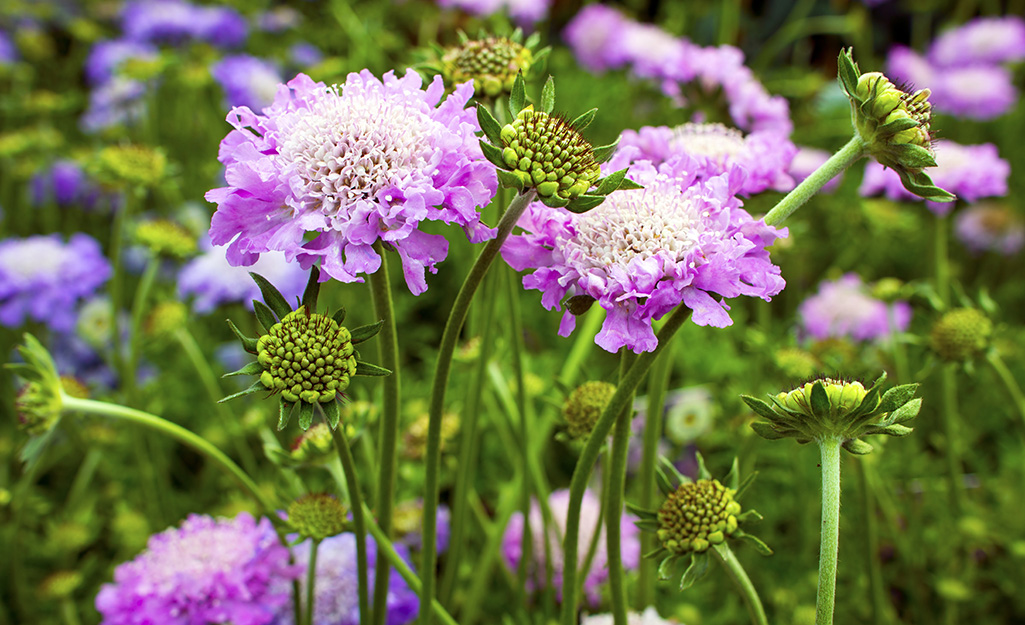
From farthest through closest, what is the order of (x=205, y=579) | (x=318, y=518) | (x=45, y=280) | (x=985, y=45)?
(x=985, y=45) < (x=45, y=280) < (x=205, y=579) < (x=318, y=518)

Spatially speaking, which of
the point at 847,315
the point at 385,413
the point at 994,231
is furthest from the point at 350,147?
the point at 994,231

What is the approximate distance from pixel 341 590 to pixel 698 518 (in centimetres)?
67

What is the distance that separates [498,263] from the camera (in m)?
1.09

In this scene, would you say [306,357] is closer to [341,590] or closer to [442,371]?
[442,371]

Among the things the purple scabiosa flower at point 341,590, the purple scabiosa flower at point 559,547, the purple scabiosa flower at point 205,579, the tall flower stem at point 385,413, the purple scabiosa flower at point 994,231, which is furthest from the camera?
the purple scabiosa flower at point 994,231

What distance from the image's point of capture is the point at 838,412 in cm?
75

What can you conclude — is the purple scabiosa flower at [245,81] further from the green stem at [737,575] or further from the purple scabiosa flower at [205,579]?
the green stem at [737,575]

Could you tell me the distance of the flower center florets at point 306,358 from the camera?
2.43 feet

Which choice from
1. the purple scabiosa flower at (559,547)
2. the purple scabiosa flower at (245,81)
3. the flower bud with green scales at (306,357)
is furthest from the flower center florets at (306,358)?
the purple scabiosa flower at (245,81)

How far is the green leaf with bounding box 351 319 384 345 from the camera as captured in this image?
2.44 ft

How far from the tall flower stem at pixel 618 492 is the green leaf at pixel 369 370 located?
26 centimetres

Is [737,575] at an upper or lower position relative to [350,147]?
lower

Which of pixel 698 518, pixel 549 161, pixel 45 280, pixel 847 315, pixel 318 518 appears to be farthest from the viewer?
pixel 847 315

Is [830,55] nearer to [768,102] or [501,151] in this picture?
[768,102]
